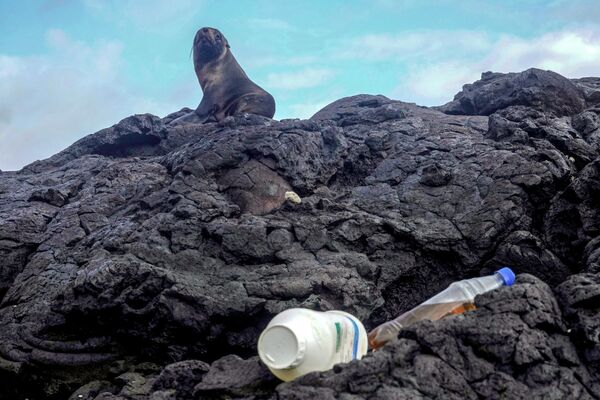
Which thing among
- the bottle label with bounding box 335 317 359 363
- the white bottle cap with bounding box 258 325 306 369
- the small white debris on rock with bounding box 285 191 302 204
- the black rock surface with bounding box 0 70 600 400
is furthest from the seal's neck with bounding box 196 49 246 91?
the white bottle cap with bounding box 258 325 306 369

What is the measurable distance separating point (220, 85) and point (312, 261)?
1101 centimetres

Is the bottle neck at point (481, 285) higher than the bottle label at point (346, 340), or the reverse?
the bottle neck at point (481, 285)

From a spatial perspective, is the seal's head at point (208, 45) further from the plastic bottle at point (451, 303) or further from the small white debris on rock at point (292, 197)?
the plastic bottle at point (451, 303)

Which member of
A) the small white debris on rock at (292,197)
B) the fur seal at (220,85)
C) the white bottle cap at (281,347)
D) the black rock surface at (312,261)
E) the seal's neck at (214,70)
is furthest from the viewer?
the seal's neck at (214,70)

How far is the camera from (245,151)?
27.0 feet

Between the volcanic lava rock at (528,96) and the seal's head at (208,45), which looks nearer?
the volcanic lava rock at (528,96)

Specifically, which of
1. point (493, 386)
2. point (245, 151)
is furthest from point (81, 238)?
point (493, 386)

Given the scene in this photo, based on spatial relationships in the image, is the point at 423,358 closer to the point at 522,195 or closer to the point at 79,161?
the point at 522,195

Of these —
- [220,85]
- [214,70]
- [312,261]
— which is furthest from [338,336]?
[214,70]

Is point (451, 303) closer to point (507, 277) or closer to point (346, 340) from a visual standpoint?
point (507, 277)

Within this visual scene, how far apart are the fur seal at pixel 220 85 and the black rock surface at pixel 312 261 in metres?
5.95

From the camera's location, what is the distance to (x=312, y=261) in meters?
6.01

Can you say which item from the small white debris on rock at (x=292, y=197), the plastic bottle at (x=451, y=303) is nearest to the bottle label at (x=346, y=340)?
the plastic bottle at (x=451, y=303)

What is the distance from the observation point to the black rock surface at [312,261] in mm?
2875
